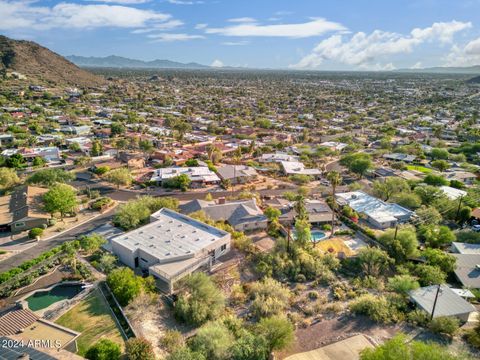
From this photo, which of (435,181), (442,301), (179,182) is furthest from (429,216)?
(179,182)

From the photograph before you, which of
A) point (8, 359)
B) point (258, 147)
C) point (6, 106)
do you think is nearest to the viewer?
point (8, 359)

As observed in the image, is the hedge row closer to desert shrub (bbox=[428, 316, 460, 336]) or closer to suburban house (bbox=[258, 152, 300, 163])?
desert shrub (bbox=[428, 316, 460, 336])

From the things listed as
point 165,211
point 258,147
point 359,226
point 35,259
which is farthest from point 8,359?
point 258,147

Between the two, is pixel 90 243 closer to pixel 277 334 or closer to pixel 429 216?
pixel 277 334

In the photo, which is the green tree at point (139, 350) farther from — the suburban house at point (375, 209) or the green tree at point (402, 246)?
the suburban house at point (375, 209)

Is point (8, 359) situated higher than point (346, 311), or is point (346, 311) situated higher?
point (8, 359)

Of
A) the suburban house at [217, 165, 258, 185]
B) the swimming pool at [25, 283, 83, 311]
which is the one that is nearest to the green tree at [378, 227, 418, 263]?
the suburban house at [217, 165, 258, 185]

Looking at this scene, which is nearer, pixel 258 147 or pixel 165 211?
pixel 165 211

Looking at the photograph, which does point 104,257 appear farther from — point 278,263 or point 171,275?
point 278,263
